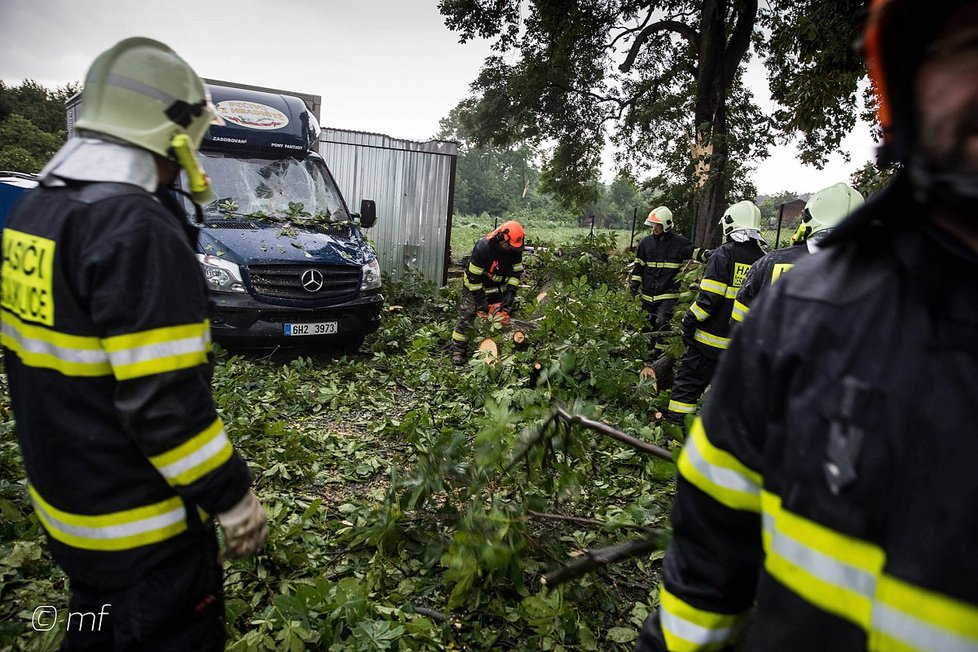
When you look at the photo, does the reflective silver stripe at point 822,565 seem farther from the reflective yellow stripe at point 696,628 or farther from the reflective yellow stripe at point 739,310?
the reflective yellow stripe at point 739,310

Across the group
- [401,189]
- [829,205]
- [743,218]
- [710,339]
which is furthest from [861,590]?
[401,189]

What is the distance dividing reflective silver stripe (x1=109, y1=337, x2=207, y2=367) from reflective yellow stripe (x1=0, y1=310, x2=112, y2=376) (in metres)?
0.07

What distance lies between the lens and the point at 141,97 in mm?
1742

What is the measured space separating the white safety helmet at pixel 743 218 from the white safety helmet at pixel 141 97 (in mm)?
4946

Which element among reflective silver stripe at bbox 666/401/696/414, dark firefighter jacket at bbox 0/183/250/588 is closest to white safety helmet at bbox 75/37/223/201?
dark firefighter jacket at bbox 0/183/250/588

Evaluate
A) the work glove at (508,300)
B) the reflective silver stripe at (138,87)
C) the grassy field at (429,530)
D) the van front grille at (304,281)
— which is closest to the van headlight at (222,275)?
the van front grille at (304,281)

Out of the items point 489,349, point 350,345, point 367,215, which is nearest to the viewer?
point 489,349

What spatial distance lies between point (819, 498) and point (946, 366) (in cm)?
24

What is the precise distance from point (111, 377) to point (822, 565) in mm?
1736

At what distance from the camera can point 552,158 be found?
18312mm

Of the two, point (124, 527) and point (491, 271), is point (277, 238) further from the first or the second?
point (124, 527)

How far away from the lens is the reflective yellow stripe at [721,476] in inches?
38.7

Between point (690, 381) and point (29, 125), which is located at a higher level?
point (29, 125)

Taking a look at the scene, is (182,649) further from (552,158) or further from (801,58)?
(552,158)
